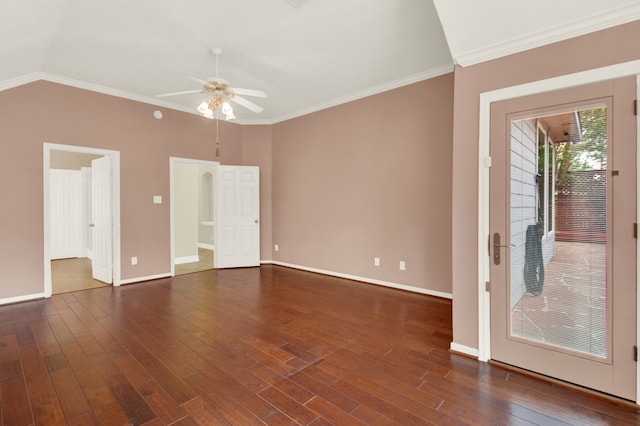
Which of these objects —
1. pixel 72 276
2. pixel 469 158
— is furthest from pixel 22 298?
pixel 469 158

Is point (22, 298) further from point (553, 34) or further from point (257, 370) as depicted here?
point (553, 34)

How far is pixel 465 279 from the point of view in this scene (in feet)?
8.34

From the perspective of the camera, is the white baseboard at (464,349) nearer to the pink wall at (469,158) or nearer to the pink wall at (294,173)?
the pink wall at (469,158)

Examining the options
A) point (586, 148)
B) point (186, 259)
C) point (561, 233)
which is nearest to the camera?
point (586, 148)

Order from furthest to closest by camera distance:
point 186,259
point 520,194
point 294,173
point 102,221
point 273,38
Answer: point 186,259 < point 294,173 < point 102,221 < point 273,38 < point 520,194

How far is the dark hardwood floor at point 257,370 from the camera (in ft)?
5.93

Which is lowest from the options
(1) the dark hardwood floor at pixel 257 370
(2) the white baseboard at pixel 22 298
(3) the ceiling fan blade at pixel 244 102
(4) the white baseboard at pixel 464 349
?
(1) the dark hardwood floor at pixel 257 370

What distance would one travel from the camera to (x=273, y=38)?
3.19m

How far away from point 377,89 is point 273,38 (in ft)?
6.38

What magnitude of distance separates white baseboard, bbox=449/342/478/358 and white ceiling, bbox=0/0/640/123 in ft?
7.79

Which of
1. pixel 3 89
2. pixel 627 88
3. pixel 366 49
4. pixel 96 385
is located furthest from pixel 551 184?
pixel 3 89

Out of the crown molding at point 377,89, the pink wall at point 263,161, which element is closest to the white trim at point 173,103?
the crown molding at point 377,89

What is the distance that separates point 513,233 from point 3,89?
5867 mm

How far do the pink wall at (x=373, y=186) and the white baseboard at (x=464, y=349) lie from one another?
57.9 inches
